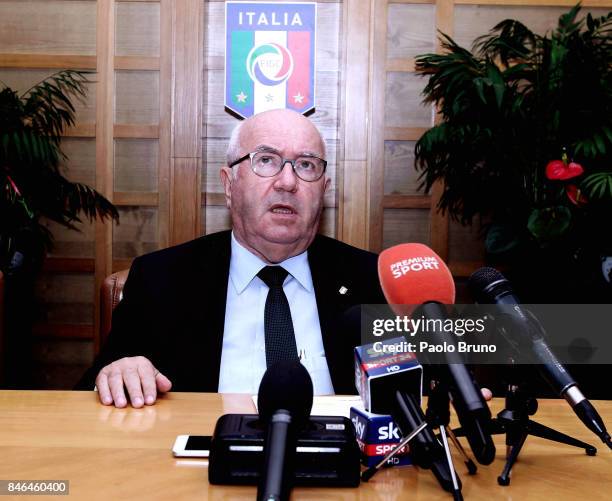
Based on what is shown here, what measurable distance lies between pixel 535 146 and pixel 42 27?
99.5 inches

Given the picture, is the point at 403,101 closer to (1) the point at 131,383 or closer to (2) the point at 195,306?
(2) the point at 195,306

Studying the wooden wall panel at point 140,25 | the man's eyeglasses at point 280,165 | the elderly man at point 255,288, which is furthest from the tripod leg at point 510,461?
the wooden wall panel at point 140,25

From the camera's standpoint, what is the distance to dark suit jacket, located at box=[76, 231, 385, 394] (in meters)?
1.73

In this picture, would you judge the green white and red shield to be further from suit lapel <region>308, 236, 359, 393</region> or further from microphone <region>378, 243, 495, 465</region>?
microphone <region>378, 243, 495, 465</region>

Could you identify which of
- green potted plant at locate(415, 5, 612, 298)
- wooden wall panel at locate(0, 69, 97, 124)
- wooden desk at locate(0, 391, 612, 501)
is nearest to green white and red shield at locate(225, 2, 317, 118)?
wooden wall panel at locate(0, 69, 97, 124)

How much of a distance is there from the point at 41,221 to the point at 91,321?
0.58 m

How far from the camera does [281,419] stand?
69cm

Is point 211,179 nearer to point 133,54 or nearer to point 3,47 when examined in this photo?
point 133,54

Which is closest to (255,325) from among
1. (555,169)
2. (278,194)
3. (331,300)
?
(331,300)

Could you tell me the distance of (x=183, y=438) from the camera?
993mm

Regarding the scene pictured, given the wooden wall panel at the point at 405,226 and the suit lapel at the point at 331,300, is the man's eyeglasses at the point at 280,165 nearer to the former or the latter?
the suit lapel at the point at 331,300

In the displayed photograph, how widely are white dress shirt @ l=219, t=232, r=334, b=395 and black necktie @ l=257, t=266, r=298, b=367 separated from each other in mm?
57

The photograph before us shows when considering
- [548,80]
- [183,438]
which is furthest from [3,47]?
[183,438]

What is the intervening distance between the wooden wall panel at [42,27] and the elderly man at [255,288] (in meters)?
1.87
